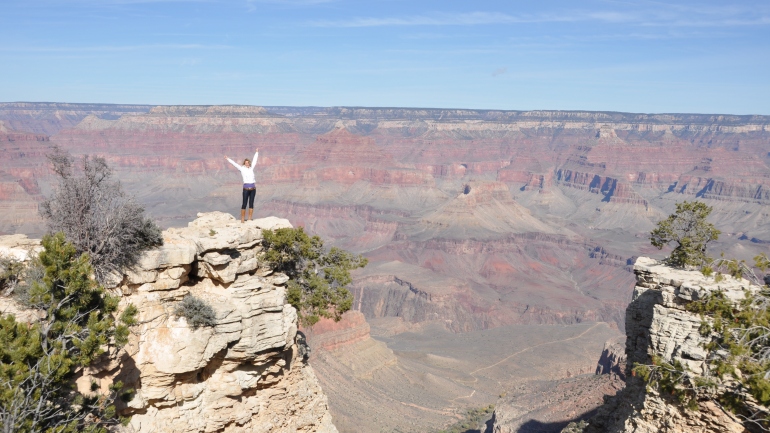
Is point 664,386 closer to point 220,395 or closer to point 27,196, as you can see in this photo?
point 220,395

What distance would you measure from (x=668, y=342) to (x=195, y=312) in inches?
467

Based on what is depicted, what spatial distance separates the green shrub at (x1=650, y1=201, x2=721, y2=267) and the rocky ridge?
43.7 ft

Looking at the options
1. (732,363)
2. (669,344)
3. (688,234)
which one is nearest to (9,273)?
(669,344)

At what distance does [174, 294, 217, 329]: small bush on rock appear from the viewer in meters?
13.8

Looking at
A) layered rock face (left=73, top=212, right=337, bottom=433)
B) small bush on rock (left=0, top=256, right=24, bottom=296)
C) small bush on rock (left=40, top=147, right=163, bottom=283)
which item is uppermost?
small bush on rock (left=40, top=147, right=163, bottom=283)

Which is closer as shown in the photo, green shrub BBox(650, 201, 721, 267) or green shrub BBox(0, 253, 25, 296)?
green shrub BBox(0, 253, 25, 296)

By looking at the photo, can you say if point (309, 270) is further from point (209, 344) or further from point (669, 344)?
point (669, 344)

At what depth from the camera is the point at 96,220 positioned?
525 inches

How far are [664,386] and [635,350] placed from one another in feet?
11.0

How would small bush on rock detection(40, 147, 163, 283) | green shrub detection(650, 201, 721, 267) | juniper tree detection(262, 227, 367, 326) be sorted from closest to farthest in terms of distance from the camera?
small bush on rock detection(40, 147, 163, 283)
juniper tree detection(262, 227, 367, 326)
green shrub detection(650, 201, 721, 267)

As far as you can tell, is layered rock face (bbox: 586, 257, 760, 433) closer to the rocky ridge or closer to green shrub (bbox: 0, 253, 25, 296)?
the rocky ridge

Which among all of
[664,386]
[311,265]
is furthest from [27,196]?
[664,386]

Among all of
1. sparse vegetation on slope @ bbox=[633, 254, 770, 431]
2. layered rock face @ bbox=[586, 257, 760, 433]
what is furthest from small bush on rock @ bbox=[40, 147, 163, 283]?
layered rock face @ bbox=[586, 257, 760, 433]

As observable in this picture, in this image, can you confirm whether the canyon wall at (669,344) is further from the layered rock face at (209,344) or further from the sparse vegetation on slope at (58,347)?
the sparse vegetation on slope at (58,347)
